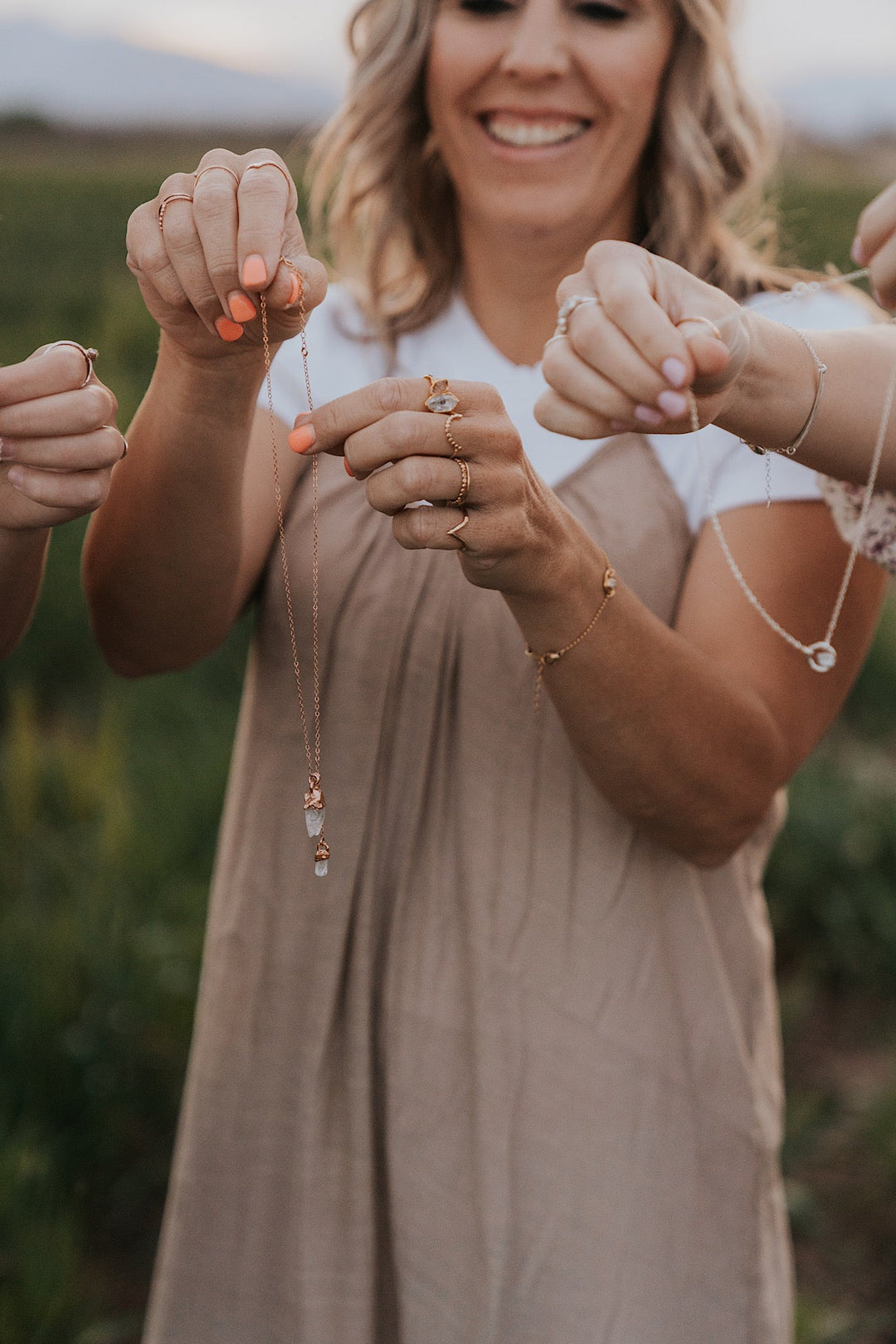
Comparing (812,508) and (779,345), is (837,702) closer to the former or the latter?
(812,508)

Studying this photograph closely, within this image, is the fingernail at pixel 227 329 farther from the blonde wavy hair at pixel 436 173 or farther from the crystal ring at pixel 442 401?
the blonde wavy hair at pixel 436 173

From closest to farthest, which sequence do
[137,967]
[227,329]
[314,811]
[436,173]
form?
[227,329] → [314,811] → [436,173] → [137,967]

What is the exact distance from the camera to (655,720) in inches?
53.7

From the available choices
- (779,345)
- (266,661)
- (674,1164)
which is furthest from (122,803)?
(779,345)

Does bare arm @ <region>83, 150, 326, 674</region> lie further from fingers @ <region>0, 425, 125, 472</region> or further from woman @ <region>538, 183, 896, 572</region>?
woman @ <region>538, 183, 896, 572</region>

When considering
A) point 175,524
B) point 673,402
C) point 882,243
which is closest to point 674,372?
point 673,402

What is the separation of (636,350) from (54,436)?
55 cm

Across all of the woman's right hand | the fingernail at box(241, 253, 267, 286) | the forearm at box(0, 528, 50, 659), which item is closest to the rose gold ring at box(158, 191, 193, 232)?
the woman's right hand

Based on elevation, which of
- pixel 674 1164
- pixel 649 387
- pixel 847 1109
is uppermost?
pixel 649 387

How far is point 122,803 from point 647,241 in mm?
2210

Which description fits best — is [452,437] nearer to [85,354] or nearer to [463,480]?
[463,480]

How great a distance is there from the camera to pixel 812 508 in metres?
1.50

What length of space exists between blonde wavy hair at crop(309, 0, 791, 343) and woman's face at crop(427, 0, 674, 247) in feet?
0.15

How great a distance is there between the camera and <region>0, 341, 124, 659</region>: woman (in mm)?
1129
